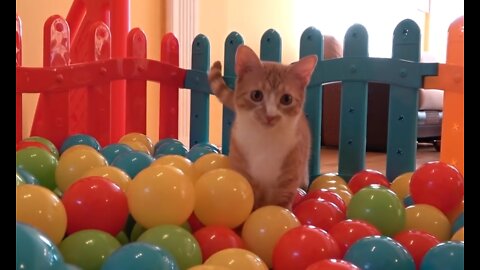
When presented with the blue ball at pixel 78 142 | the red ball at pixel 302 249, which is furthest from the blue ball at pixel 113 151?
the red ball at pixel 302 249

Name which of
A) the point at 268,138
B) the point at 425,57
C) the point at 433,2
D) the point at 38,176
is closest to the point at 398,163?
the point at 268,138

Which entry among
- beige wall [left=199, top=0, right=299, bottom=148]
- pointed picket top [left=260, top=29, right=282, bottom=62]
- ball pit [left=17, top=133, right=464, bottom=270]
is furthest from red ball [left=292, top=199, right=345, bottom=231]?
beige wall [left=199, top=0, right=299, bottom=148]

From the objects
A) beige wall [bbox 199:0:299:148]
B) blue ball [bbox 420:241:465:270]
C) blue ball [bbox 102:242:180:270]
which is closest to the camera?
blue ball [bbox 102:242:180:270]

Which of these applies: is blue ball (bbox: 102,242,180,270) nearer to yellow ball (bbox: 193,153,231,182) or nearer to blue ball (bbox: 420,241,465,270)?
blue ball (bbox: 420,241,465,270)

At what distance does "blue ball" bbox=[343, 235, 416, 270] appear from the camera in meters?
0.94

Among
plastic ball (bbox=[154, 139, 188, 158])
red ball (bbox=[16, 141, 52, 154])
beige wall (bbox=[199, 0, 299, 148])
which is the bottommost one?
plastic ball (bbox=[154, 139, 188, 158])

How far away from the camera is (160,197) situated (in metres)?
1.09

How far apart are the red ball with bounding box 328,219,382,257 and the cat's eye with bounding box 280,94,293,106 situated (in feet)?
1.22

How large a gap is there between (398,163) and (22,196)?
1290 mm

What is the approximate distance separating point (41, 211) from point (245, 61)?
0.69 meters

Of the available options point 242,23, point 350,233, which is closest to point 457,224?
point 350,233

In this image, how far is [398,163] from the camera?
1799mm

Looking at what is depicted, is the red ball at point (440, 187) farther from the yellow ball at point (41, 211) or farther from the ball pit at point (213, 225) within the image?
the yellow ball at point (41, 211)

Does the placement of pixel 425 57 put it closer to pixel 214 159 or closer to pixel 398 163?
pixel 398 163
